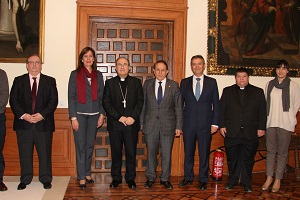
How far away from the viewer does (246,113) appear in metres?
4.21

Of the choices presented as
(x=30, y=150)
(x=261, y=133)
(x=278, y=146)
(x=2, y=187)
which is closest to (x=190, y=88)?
(x=261, y=133)

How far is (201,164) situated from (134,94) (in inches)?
50.6

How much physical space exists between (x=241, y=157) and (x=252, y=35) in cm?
206

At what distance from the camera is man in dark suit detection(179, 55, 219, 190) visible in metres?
4.28

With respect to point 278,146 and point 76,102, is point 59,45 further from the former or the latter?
point 278,146

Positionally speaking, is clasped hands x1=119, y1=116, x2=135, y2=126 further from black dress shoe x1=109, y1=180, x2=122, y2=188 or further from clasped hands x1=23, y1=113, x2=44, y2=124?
clasped hands x1=23, y1=113, x2=44, y2=124

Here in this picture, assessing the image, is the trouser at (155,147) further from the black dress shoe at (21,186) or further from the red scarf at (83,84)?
the black dress shoe at (21,186)

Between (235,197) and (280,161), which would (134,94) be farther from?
(280,161)

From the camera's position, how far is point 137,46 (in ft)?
16.8

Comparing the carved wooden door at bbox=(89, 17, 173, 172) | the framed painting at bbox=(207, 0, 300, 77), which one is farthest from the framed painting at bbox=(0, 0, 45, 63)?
the framed painting at bbox=(207, 0, 300, 77)

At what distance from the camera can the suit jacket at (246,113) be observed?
421cm

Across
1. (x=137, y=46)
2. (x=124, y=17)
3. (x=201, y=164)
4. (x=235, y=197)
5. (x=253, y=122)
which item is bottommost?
(x=235, y=197)

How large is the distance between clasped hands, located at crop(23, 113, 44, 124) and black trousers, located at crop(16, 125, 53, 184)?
0.11 meters

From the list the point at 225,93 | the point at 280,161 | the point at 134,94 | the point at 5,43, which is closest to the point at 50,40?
the point at 5,43
